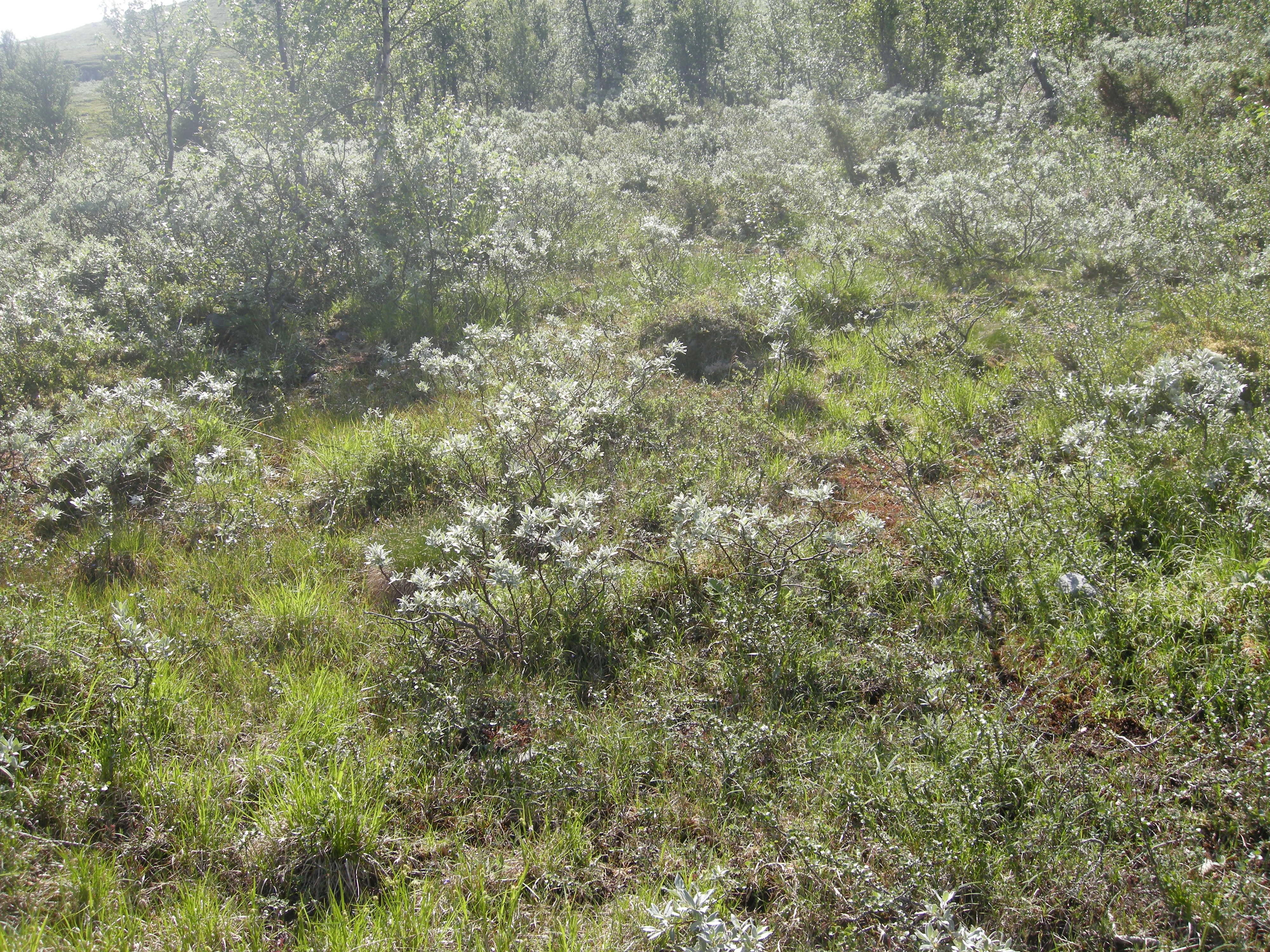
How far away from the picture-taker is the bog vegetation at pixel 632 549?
239 centimetres

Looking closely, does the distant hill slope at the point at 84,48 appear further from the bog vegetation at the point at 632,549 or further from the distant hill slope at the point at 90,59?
the bog vegetation at the point at 632,549

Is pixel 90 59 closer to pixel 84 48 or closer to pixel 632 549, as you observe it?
pixel 84 48

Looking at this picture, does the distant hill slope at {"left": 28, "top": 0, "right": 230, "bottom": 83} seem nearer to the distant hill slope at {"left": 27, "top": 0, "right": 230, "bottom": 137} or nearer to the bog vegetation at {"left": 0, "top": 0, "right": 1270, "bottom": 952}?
the distant hill slope at {"left": 27, "top": 0, "right": 230, "bottom": 137}

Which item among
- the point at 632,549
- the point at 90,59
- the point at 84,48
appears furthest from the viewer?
the point at 84,48

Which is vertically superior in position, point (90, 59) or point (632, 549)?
point (90, 59)

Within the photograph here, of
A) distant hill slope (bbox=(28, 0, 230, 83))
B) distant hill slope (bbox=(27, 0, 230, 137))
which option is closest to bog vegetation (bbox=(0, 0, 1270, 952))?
distant hill slope (bbox=(27, 0, 230, 137))

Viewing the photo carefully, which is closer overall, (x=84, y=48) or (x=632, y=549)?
(x=632, y=549)

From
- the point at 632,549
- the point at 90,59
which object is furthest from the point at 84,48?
the point at 632,549

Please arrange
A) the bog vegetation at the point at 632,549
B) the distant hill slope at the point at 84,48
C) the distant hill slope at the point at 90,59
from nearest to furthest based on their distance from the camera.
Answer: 1. the bog vegetation at the point at 632,549
2. the distant hill slope at the point at 90,59
3. the distant hill slope at the point at 84,48

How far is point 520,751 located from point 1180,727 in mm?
2658

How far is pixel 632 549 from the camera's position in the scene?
166 inches

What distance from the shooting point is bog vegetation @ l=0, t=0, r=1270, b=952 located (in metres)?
2.39

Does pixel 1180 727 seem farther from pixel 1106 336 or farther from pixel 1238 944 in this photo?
pixel 1106 336

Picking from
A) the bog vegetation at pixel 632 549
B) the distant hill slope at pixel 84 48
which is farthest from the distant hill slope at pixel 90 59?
the bog vegetation at pixel 632 549
